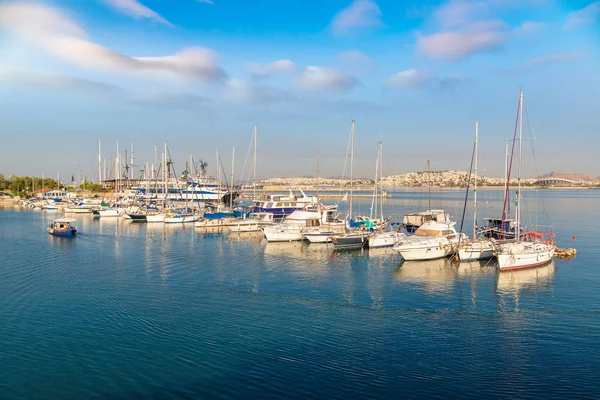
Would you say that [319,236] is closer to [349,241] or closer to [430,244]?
[349,241]

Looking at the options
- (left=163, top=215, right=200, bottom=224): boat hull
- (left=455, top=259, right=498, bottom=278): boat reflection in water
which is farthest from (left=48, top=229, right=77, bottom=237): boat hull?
(left=455, top=259, right=498, bottom=278): boat reflection in water

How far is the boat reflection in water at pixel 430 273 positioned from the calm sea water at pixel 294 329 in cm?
15

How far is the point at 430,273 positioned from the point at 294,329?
15.6 m

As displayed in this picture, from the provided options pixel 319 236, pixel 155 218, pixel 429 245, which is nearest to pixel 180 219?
Result: pixel 155 218

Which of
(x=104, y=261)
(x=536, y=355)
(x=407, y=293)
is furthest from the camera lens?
(x=104, y=261)

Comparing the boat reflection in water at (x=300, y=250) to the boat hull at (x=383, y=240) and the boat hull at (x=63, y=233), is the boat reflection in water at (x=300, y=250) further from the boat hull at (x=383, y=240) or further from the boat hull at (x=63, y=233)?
the boat hull at (x=63, y=233)

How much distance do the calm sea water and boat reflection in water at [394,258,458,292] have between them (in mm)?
148

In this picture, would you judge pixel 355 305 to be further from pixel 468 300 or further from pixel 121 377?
pixel 121 377

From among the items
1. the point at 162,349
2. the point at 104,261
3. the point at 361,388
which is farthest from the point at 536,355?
the point at 104,261

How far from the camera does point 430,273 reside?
31797 mm

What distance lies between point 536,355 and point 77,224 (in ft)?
203

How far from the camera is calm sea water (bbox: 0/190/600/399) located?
1450 cm

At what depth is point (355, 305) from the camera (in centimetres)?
2330

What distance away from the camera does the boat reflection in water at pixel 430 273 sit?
2834cm
